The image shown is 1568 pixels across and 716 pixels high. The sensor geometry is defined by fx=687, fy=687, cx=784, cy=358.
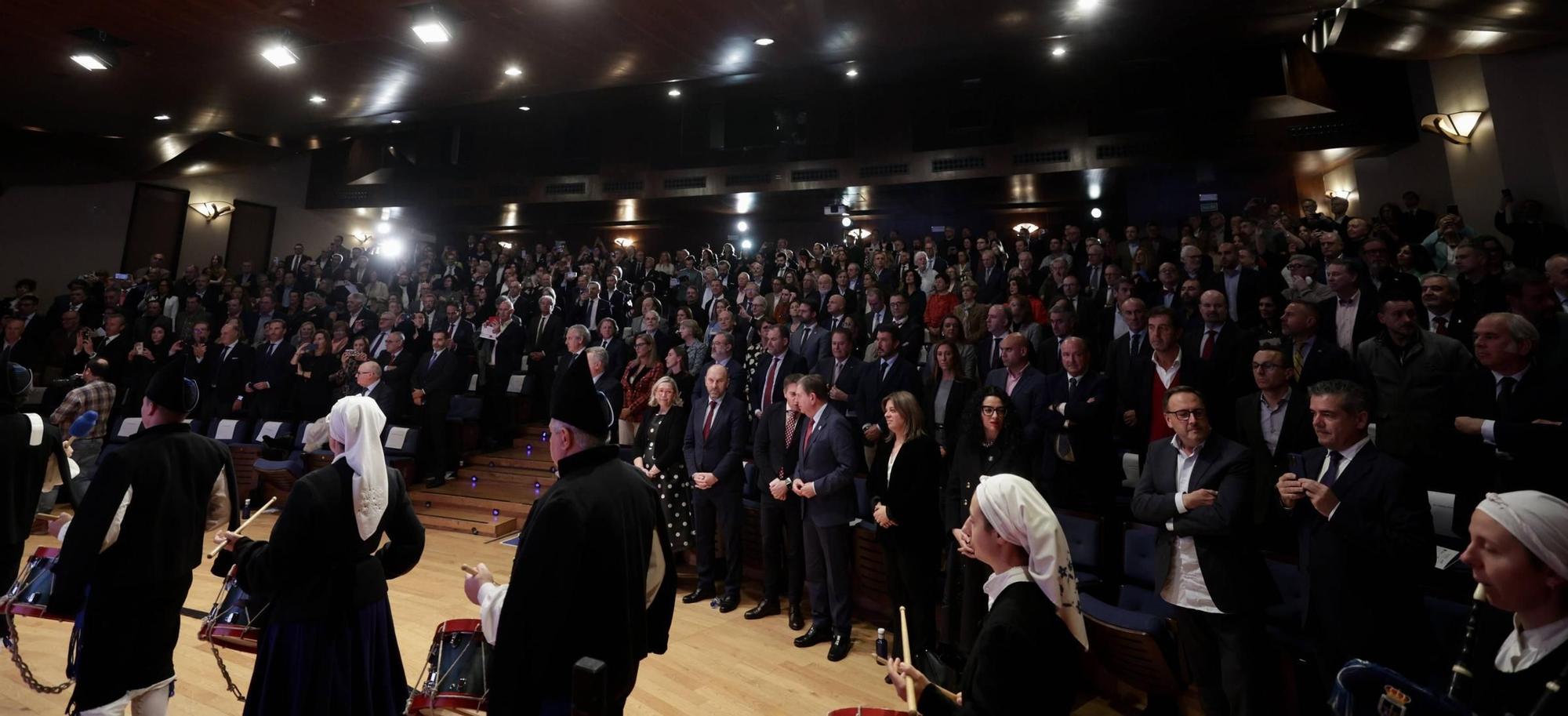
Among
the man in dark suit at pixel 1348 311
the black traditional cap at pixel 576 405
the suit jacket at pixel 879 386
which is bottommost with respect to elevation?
the black traditional cap at pixel 576 405

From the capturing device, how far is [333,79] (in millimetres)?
8648

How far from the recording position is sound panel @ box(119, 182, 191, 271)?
1150 cm

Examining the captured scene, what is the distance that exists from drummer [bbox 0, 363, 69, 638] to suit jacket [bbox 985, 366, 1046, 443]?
4268 mm

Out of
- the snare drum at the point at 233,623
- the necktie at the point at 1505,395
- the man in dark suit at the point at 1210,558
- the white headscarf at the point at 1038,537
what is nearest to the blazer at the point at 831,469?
the man in dark suit at the point at 1210,558

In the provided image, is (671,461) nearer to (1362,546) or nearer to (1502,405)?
(1362,546)

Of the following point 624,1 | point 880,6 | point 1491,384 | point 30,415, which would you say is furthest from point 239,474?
point 1491,384

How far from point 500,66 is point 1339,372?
28.4ft

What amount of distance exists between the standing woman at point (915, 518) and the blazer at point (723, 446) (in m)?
1.21

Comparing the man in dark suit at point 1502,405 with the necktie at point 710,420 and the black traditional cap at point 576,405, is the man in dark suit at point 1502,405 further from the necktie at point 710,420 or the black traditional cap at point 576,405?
the necktie at point 710,420

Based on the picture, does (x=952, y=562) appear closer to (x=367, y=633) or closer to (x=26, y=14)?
(x=367, y=633)

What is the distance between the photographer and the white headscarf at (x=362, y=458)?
6.89ft

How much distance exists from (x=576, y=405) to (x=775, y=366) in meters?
4.05

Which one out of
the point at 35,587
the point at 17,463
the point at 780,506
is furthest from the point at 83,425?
the point at 780,506

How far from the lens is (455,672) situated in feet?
7.45
